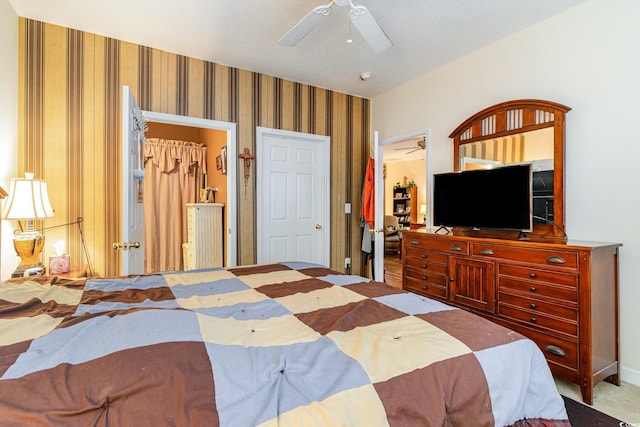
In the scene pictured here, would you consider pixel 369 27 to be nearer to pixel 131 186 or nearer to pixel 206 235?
pixel 131 186

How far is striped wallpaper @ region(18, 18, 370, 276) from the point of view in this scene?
2629mm

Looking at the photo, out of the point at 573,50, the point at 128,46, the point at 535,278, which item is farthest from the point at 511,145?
the point at 128,46

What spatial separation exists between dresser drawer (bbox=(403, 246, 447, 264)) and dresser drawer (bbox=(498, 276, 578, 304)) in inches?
20.5

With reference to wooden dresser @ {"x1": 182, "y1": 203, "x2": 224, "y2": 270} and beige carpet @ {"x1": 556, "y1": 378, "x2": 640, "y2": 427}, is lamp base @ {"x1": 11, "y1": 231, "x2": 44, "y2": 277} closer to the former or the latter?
wooden dresser @ {"x1": 182, "y1": 203, "x2": 224, "y2": 270}

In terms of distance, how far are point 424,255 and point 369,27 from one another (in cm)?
192

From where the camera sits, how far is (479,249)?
248 centimetres

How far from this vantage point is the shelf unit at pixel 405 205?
365 inches

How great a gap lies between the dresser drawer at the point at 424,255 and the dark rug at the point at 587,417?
3.97 ft

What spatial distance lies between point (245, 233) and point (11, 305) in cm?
236

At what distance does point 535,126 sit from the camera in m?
2.54

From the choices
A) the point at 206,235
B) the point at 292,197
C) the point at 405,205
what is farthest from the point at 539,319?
the point at 405,205

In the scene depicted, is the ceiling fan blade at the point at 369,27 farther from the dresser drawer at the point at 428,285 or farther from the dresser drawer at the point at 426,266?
the dresser drawer at the point at 428,285

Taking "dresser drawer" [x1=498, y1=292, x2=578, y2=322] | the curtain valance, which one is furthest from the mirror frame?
the curtain valance

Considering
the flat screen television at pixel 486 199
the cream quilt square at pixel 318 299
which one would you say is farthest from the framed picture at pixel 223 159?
the cream quilt square at pixel 318 299
